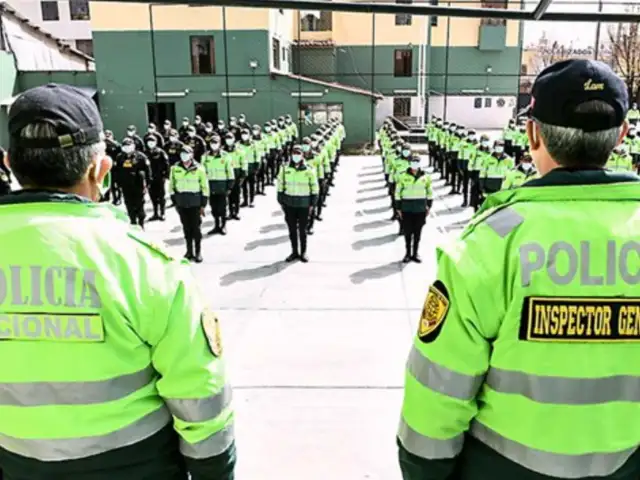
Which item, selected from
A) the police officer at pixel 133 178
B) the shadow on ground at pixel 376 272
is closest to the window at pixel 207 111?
the police officer at pixel 133 178

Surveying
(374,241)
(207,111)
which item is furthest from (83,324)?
(207,111)

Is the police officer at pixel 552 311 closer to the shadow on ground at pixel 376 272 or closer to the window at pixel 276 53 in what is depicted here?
the shadow on ground at pixel 376 272

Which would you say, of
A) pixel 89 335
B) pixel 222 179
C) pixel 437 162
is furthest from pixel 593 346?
pixel 437 162

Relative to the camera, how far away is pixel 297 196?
30.2 ft

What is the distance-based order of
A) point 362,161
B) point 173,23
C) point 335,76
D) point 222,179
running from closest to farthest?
point 222,179
point 362,161
point 173,23
point 335,76

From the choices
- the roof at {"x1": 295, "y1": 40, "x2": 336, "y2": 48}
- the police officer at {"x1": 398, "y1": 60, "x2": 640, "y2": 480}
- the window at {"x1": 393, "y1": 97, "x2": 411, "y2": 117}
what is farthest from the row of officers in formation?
the roof at {"x1": 295, "y1": 40, "x2": 336, "y2": 48}

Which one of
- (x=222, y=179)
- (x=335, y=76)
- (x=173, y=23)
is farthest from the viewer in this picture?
(x=335, y=76)

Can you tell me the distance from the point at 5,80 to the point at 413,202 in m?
19.5

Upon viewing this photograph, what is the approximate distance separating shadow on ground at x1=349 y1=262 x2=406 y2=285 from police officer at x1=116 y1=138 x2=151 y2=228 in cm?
456

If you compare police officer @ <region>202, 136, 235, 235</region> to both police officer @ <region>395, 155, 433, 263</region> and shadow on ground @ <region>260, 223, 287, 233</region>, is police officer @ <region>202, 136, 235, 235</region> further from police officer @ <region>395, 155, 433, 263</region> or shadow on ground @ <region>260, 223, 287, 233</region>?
police officer @ <region>395, 155, 433, 263</region>

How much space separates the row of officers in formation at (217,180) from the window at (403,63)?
675 inches

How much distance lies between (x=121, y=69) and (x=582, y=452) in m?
26.0

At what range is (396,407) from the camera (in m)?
4.81

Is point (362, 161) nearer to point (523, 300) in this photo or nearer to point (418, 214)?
point (418, 214)
